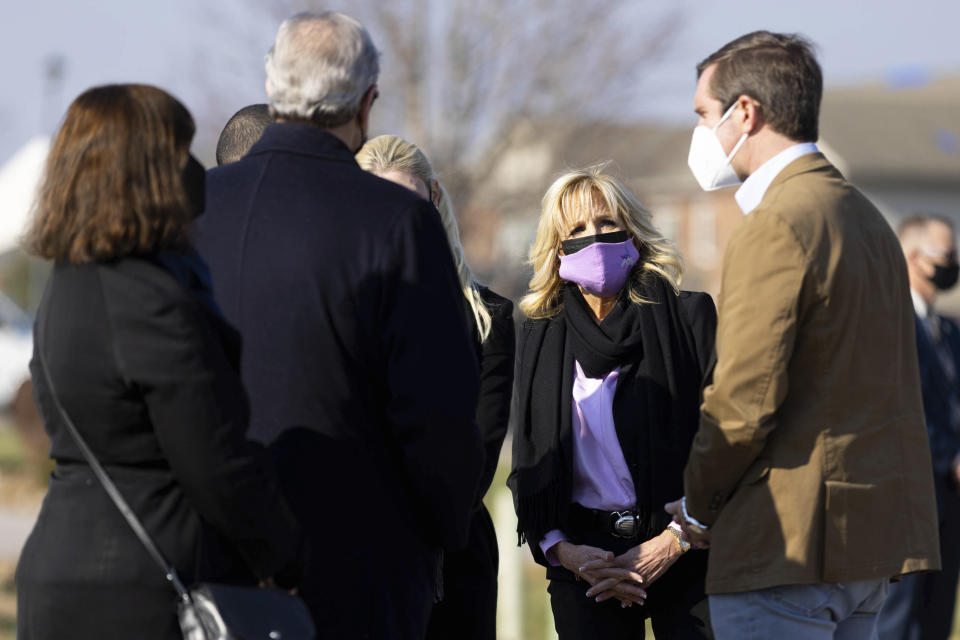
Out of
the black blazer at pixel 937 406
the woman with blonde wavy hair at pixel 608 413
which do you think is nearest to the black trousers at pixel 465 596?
the woman with blonde wavy hair at pixel 608 413

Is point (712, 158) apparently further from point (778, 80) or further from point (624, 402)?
point (624, 402)

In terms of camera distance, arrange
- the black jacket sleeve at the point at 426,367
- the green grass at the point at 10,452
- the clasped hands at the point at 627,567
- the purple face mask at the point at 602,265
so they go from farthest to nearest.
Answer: the green grass at the point at 10,452
the purple face mask at the point at 602,265
the clasped hands at the point at 627,567
the black jacket sleeve at the point at 426,367

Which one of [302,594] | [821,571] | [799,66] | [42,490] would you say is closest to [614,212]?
[799,66]

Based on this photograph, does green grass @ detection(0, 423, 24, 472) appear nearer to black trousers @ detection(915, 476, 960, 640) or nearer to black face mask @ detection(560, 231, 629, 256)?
black trousers @ detection(915, 476, 960, 640)

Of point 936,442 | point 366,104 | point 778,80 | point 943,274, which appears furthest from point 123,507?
point 943,274

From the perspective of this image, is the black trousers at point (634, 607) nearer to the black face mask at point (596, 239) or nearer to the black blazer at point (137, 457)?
the black face mask at point (596, 239)

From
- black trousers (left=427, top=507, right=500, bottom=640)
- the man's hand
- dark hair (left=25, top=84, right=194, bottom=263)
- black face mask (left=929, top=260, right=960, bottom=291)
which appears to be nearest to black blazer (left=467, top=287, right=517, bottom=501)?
black trousers (left=427, top=507, right=500, bottom=640)

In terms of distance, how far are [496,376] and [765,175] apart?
1.22m

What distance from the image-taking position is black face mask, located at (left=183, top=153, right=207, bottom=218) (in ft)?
8.71

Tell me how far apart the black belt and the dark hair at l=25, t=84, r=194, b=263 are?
1897 mm

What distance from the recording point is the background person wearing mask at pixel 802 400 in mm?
2922

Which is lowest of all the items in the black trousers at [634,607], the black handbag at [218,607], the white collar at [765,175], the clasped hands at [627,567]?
the black trousers at [634,607]

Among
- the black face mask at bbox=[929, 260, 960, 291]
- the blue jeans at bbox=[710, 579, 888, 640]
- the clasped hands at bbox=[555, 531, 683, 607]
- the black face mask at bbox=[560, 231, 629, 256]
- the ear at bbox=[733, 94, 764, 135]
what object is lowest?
the clasped hands at bbox=[555, 531, 683, 607]

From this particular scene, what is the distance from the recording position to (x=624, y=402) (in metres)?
3.99
